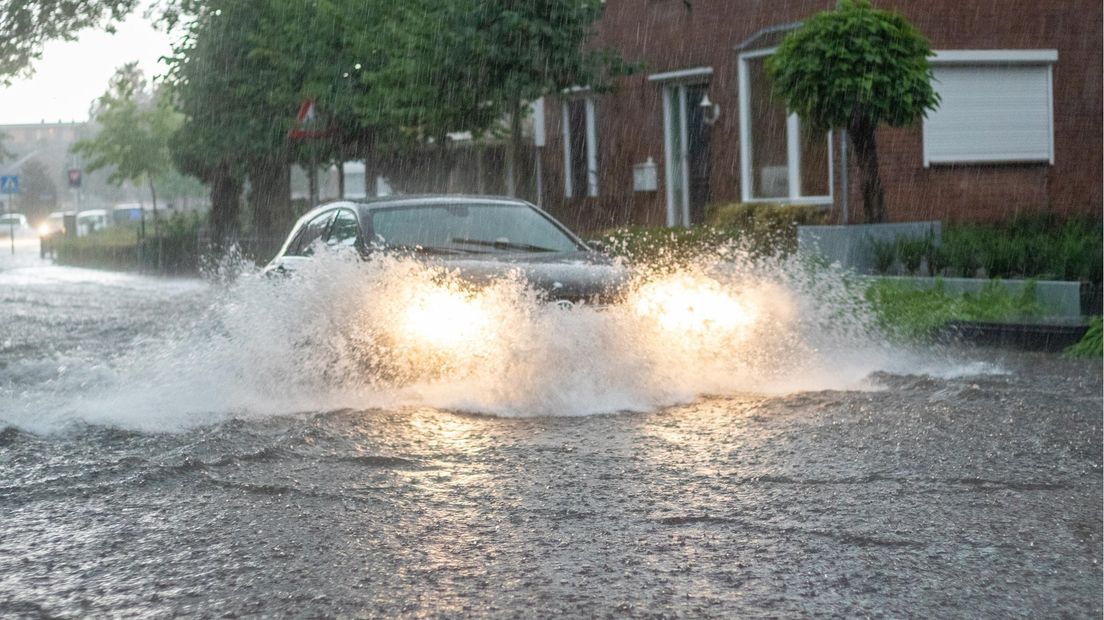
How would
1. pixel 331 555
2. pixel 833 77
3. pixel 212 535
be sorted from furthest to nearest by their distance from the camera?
pixel 833 77
pixel 212 535
pixel 331 555

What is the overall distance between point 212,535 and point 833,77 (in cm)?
1241

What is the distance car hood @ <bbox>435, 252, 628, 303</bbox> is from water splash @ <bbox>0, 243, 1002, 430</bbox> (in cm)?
9

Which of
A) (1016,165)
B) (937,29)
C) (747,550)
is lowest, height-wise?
(747,550)

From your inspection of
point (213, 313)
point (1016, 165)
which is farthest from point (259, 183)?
point (213, 313)

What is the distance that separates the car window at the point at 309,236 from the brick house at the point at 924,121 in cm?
1084

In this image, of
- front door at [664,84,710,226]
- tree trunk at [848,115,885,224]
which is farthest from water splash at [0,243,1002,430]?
front door at [664,84,710,226]

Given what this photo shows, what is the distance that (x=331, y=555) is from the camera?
17.9 ft

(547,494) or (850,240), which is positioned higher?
(850,240)

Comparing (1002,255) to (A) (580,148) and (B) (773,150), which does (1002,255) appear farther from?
(A) (580,148)

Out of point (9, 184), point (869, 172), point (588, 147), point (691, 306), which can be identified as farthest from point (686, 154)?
point (9, 184)

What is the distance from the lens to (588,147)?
27.8 m

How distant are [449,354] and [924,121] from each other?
14.4 meters

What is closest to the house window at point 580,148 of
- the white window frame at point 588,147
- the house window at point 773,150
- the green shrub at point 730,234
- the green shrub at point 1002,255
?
the white window frame at point 588,147

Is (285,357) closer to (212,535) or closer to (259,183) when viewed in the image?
(212,535)
